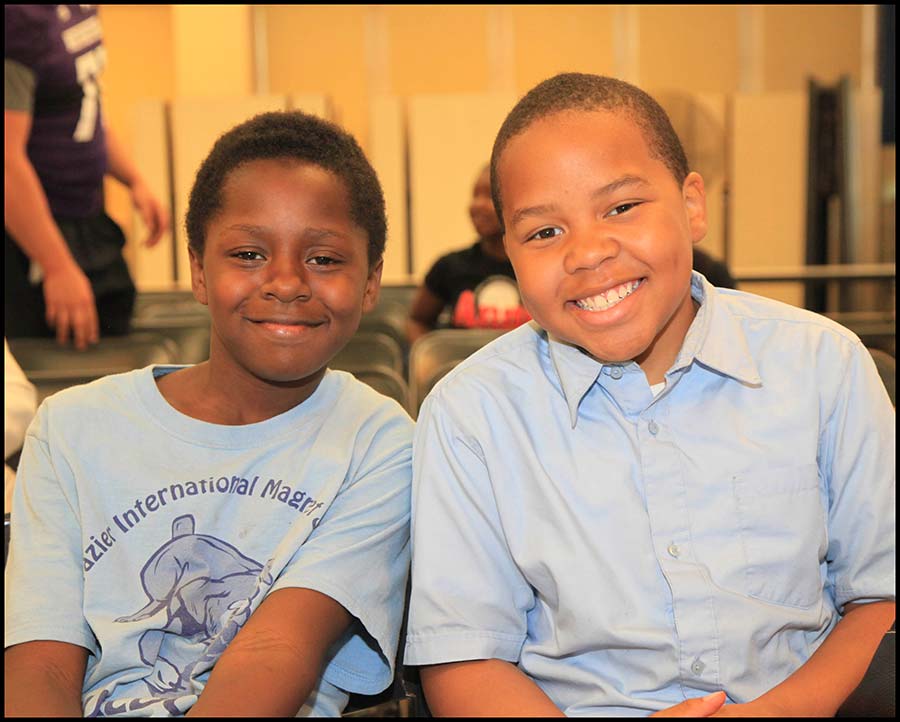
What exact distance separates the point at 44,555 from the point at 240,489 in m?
0.24

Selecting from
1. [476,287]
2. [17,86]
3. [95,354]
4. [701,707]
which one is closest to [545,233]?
[701,707]

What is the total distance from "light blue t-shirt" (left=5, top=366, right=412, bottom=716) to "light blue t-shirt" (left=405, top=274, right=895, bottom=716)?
10cm

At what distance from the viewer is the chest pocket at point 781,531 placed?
43.9 inches

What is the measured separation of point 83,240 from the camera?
2545 mm

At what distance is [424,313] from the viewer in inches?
141

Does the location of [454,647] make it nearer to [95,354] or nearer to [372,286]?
[372,286]

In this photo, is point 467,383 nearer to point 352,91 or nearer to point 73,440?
point 73,440

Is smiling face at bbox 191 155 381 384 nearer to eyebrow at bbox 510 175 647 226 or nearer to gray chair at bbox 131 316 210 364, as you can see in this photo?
eyebrow at bbox 510 175 647 226

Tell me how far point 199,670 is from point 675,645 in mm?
526

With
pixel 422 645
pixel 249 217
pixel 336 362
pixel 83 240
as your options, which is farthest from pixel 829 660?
pixel 83 240

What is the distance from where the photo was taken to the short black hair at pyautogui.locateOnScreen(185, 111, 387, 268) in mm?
1322

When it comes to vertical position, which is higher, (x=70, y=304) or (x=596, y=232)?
(x=596, y=232)

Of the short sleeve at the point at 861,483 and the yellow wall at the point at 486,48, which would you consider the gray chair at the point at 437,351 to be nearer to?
the short sleeve at the point at 861,483

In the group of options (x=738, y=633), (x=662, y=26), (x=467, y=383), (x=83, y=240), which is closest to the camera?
(x=738, y=633)
